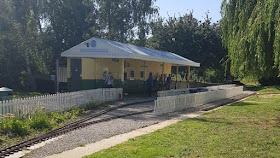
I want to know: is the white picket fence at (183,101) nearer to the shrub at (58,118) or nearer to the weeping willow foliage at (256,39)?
the weeping willow foliage at (256,39)

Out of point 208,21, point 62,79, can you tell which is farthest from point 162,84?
point 208,21

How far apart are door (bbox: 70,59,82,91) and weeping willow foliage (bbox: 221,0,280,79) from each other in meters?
11.4

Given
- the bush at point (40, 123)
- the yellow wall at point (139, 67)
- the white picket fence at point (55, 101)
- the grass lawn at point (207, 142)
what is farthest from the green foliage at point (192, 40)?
the bush at point (40, 123)

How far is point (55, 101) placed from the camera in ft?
41.0

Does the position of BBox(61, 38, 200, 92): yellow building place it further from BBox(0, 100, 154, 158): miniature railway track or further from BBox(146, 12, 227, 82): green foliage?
BBox(146, 12, 227, 82): green foliage

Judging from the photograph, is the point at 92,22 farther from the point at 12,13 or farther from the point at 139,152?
the point at 139,152

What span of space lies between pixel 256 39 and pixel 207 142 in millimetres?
5743

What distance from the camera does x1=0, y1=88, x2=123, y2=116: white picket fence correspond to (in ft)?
33.9

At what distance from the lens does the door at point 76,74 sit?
20.7 meters

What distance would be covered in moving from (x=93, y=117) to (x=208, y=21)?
33880 mm

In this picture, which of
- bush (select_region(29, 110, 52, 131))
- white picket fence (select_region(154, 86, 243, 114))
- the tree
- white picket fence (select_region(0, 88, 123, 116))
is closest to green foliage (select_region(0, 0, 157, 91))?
the tree

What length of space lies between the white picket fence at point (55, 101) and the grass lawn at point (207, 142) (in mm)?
5019

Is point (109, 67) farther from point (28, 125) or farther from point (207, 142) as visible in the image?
point (207, 142)

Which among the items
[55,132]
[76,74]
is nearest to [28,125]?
[55,132]
